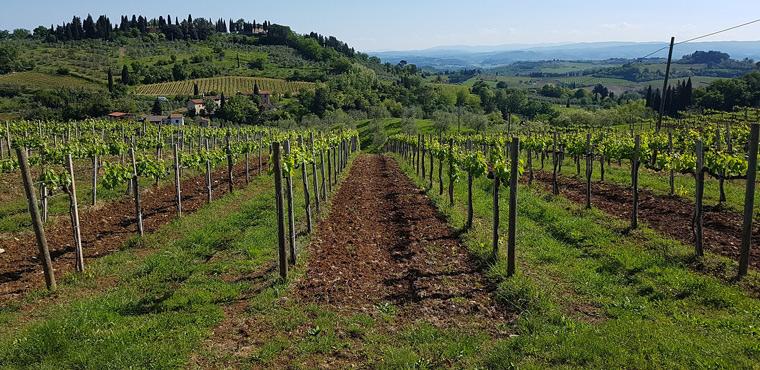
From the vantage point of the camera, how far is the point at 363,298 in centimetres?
1002

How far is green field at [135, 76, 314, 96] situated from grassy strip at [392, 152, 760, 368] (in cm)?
12484

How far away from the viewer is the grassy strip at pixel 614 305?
23.5ft

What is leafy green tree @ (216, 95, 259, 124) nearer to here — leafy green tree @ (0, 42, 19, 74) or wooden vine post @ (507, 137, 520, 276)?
leafy green tree @ (0, 42, 19, 74)

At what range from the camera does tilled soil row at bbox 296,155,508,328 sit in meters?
9.60

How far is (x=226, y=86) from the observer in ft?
461

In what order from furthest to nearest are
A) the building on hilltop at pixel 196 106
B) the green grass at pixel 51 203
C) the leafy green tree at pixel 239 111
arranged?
the building on hilltop at pixel 196 106 → the leafy green tree at pixel 239 111 → the green grass at pixel 51 203

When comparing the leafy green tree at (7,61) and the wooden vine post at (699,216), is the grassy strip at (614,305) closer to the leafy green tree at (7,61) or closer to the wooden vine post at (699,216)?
the wooden vine post at (699,216)

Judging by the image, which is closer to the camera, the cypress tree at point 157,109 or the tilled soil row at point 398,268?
the tilled soil row at point 398,268

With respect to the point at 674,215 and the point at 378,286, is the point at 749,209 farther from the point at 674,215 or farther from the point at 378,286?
the point at 378,286

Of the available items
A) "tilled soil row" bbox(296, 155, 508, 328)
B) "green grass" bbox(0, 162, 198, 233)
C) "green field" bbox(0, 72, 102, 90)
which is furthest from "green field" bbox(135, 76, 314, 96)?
"tilled soil row" bbox(296, 155, 508, 328)

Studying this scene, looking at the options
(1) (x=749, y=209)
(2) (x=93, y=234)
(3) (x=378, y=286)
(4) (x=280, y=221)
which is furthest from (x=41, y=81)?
(1) (x=749, y=209)

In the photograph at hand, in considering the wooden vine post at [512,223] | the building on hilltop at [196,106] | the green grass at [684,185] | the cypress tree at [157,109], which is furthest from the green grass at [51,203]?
the building on hilltop at [196,106]

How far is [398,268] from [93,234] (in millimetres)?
10702

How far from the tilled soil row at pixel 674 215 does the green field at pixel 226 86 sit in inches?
4653
